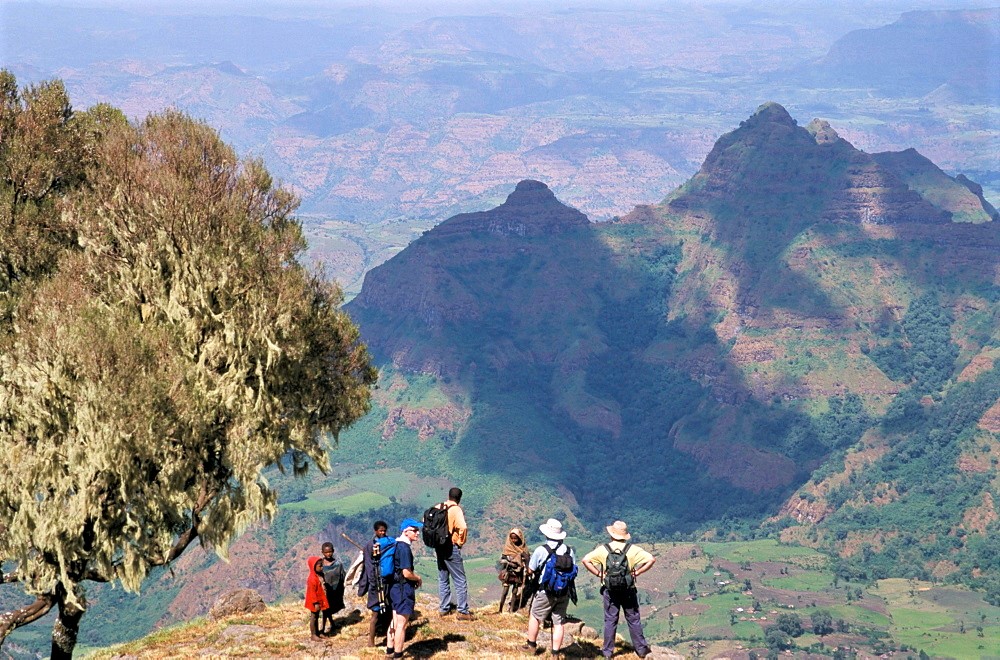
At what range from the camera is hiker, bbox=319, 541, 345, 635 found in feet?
124

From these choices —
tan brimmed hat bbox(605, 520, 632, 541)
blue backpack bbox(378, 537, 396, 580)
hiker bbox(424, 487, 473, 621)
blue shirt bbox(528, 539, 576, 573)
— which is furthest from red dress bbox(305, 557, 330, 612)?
tan brimmed hat bbox(605, 520, 632, 541)

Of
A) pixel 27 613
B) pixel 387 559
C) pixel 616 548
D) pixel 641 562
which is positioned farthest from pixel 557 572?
pixel 27 613

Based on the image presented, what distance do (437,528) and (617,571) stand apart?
21.8 feet

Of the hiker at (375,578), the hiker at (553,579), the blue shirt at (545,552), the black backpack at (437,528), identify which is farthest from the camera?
the black backpack at (437,528)

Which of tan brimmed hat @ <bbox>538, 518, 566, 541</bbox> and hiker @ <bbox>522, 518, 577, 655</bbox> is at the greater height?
tan brimmed hat @ <bbox>538, 518, 566, 541</bbox>

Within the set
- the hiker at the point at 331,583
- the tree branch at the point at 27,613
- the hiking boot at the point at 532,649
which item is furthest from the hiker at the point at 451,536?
the tree branch at the point at 27,613

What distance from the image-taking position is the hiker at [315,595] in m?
37.8

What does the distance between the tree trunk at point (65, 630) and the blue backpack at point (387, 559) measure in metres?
10.6

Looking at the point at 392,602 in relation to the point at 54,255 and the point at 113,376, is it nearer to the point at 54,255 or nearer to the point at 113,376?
the point at 113,376

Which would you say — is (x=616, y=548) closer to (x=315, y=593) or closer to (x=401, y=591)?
(x=401, y=591)

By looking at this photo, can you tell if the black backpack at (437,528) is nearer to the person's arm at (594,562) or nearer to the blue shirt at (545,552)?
the blue shirt at (545,552)

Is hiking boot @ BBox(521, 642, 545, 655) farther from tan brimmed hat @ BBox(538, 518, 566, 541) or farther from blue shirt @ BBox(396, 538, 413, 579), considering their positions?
blue shirt @ BBox(396, 538, 413, 579)

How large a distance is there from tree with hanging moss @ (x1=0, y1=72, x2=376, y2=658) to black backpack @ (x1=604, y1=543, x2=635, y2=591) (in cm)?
1208

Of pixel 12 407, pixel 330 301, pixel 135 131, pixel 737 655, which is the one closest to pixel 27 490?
pixel 12 407
